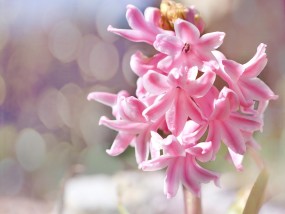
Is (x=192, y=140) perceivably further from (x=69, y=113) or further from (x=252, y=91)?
(x=69, y=113)

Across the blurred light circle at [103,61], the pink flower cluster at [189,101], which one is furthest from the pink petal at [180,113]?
the blurred light circle at [103,61]

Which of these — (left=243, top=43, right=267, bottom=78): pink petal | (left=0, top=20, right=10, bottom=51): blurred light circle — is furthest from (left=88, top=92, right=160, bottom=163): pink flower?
(left=0, top=20, right=10, bottom=51): blurred light circle

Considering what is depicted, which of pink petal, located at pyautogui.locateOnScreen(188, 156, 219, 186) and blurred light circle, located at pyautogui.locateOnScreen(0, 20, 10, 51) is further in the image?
blurred light circle, located at pyautogui.locateOnScreen(0, 20, 10, 51)

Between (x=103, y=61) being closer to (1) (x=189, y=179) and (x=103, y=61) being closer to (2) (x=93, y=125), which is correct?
(2) (x=93, y=125)

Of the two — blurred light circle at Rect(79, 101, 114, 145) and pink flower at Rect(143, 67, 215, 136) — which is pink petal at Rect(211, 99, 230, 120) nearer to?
pink flower at Rect(143, 67, 215, 136)

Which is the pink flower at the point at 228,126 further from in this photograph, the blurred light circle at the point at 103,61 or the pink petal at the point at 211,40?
the blurred light circle at the point at 103,61

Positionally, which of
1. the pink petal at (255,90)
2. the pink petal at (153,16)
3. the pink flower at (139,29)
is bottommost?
the pink petal at (255,90)

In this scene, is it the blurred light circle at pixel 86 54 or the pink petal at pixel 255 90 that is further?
the blurred light circle at pixel 86 54
